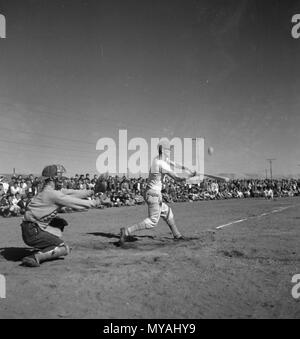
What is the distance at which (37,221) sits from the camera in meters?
5.81

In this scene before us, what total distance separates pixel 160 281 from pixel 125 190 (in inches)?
825

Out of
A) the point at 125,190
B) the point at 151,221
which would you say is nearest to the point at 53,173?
the point at 151,221

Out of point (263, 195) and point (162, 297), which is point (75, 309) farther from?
point (263, 195)

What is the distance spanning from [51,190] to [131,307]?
264cm

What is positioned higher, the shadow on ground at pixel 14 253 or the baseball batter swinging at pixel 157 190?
the baseball batter swinging at pixel 157 190

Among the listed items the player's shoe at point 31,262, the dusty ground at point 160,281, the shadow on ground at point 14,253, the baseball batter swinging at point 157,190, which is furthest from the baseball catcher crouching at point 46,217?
the baseball batter swinging at point 157,190

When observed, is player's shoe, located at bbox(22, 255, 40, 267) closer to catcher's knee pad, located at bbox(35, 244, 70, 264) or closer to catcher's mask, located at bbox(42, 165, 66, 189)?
catcher's knee pad, located at bbox(35, 244, 70, 264)

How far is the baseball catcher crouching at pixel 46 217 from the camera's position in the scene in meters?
5.64

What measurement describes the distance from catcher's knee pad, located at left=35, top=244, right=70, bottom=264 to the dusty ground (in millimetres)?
115

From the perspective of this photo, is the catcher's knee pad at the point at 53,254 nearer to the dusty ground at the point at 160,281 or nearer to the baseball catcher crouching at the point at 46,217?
the baseball catcher crouching at the point at 46,217

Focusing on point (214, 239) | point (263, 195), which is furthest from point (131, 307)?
point (263, 195)

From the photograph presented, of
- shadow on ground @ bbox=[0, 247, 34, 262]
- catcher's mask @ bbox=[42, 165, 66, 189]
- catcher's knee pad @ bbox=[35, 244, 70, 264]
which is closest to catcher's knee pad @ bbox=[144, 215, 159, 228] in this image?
catcher's knee pad @ bbox=[35, 244, 70, 264]

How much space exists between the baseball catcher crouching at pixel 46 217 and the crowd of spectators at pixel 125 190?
33 cm

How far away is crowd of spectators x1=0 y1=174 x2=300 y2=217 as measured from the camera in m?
16.9
